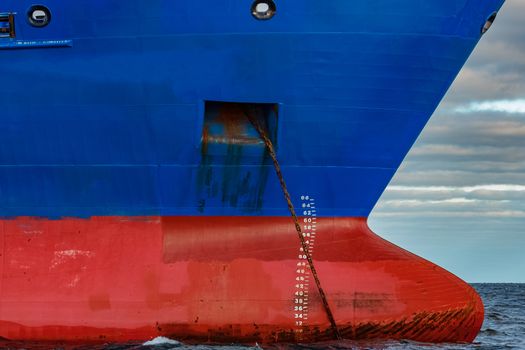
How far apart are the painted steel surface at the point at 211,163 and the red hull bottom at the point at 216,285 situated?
0.02 meters

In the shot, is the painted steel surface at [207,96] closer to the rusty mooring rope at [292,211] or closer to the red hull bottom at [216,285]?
the rusty mooring rope at [292,211]

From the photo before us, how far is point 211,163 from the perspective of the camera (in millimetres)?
10625

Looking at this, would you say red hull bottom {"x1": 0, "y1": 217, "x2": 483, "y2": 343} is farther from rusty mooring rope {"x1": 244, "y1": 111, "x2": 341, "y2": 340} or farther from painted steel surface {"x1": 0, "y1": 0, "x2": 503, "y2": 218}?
painted steel surface {"x1": 0, "y1": 0, "x2": 503, "y2": 218}

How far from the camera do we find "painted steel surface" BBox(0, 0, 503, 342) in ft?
33.6

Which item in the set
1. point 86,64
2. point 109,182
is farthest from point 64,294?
point 86,64

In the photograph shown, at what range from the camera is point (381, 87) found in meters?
10.5

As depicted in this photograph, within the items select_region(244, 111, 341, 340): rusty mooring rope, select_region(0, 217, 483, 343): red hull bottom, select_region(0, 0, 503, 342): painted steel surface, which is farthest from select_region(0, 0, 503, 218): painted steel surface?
select_region(0, 217, 483, 343): red hull bottom

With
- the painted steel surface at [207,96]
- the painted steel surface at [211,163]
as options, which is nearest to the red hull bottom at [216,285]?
the painted steel surface at [211,163]

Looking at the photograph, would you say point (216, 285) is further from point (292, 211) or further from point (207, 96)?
point (207, 96)

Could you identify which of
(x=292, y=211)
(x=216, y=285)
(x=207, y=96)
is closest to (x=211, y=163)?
→ (x=207, y=96)

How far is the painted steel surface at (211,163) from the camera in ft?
33.6

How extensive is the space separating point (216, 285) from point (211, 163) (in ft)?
5.09

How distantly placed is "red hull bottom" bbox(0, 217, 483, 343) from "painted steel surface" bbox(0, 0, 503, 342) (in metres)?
0.02

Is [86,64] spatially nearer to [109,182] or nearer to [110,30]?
[110,30]
